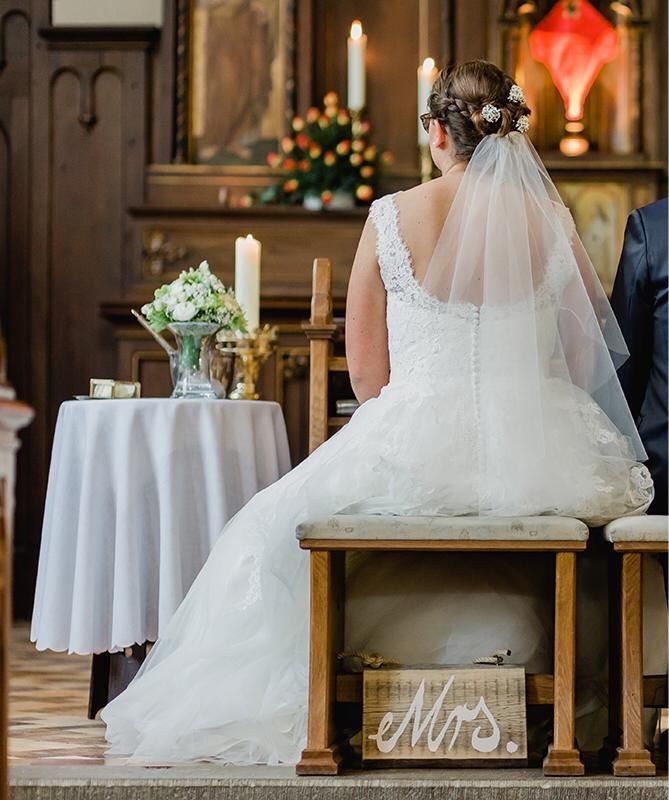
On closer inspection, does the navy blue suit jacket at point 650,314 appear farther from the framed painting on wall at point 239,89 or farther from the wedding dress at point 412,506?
the framed painting on wall at point 239,89

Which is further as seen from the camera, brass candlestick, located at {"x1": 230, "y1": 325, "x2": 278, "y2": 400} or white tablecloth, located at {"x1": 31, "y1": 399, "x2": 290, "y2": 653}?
brass candlestick, located at {"x1": 230, "y1": 325, "x2": 278, "y2": 400}

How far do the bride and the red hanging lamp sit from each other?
3502 mm

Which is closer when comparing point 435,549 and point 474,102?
point 435,549

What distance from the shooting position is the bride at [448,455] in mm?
2996

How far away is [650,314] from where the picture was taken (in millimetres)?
3234

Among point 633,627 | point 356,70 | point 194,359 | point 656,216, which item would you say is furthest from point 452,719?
point 356,70

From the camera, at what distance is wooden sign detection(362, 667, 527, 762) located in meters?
2.83

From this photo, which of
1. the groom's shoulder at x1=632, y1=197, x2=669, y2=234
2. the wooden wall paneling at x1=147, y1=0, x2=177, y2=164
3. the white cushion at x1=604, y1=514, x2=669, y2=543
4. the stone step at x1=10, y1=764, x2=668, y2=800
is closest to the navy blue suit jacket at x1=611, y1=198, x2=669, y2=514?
the groom's shoulder at x1=632, y1=197, x2=669, y2=234

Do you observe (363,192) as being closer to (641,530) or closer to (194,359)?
(194,359)

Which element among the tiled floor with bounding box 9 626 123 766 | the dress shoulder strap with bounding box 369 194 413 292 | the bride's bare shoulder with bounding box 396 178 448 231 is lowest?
the tiled floor with bounding box 9 626 123 766

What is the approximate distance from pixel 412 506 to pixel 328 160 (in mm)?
3675

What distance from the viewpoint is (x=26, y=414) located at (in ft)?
6.17

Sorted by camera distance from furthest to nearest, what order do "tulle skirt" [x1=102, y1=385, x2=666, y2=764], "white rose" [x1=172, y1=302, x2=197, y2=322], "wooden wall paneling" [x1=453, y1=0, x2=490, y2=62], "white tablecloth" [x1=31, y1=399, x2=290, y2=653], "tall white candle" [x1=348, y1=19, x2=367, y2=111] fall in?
1. "wooden wall paneling" [x1=453, y1=0, x2=490, y2=62]
2. "tall white candle" [x1=348, y1=19, x2=367, y2=111]
3. "white rose" [x1=172, y1=302, x2=197, y2=322]
4. "white tablecloth" [x1=31, y1=399, x2=290, y2=653]
5. "tulle skirt" [x1=102, y1=385, x2=666, y2=764]

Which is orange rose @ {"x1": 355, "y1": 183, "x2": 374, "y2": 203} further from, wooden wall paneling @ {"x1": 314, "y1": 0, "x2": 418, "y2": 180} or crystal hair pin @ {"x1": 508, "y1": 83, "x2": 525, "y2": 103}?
crystal hair pin @ {"x1": 508, "y1": 83, "x2": 525, "y2": 103}
